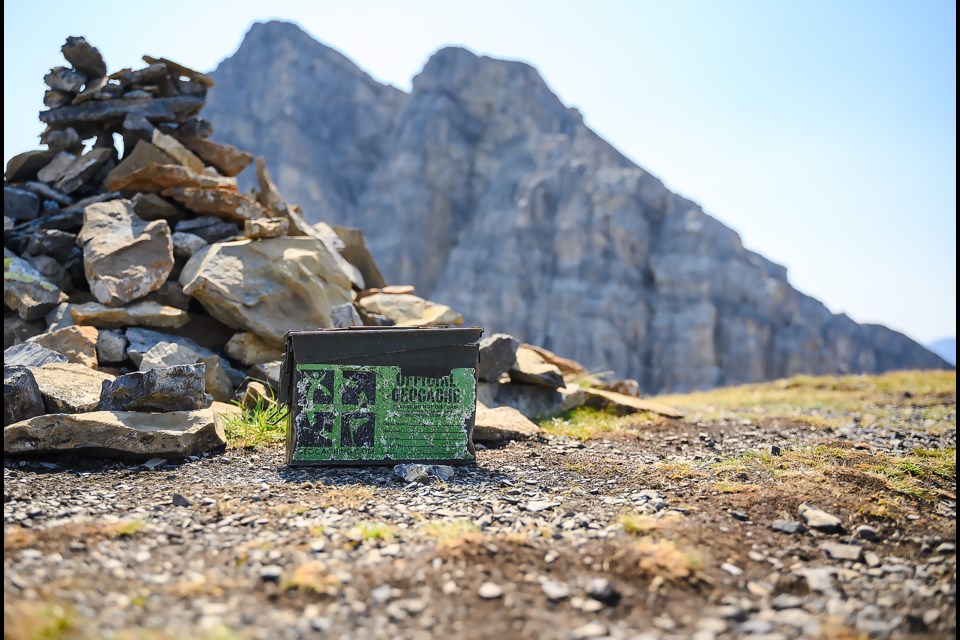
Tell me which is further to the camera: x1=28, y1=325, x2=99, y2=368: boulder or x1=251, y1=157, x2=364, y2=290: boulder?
x1=251, y1=157, x2=364, y2=290: boulder

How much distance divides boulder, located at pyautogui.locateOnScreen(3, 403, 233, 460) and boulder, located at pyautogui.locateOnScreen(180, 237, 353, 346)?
3.13 m

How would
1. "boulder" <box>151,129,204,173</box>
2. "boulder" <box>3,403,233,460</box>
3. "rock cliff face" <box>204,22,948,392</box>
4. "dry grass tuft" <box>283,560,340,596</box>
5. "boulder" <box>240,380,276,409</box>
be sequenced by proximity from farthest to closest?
"rock cliff face" <box>204,22,948,392</box> → "boulder" <box>151,129,204,173</box> → "boulder" <box>240,380,276,409</box> → "boulder" <box>3,403,233,460</box> → "dry grass tuft" <box>283,560,340,596</box>

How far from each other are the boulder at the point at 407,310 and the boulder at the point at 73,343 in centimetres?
394

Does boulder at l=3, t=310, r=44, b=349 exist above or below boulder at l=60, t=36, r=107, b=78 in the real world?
below

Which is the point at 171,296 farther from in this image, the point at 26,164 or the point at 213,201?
the point at 26,164

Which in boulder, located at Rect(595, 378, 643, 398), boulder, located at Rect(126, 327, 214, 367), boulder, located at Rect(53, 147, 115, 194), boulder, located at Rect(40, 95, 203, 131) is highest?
boulder, located at Rect(40, 95, 203, 131)

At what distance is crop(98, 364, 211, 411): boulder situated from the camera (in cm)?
625

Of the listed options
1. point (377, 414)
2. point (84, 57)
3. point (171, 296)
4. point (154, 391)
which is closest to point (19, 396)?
point (154, 391)

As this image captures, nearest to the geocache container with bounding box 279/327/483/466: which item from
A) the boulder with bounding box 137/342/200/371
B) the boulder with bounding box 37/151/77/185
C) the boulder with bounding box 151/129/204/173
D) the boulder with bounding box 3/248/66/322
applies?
the boulder with bounding box 137/342/200/371

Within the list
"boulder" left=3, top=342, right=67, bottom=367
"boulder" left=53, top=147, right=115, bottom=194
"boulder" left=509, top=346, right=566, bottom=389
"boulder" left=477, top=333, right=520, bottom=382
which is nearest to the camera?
"boulder" left=3, top=342, right=67, bottom=367

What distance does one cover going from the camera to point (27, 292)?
903 centimetres

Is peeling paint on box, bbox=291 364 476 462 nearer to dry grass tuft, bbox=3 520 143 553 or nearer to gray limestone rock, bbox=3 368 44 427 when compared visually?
dry grass tuft, bbox=3 520 143 553

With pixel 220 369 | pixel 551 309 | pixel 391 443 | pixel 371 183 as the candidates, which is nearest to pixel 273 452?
pixel 391 443

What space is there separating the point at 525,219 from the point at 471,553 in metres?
68.9
